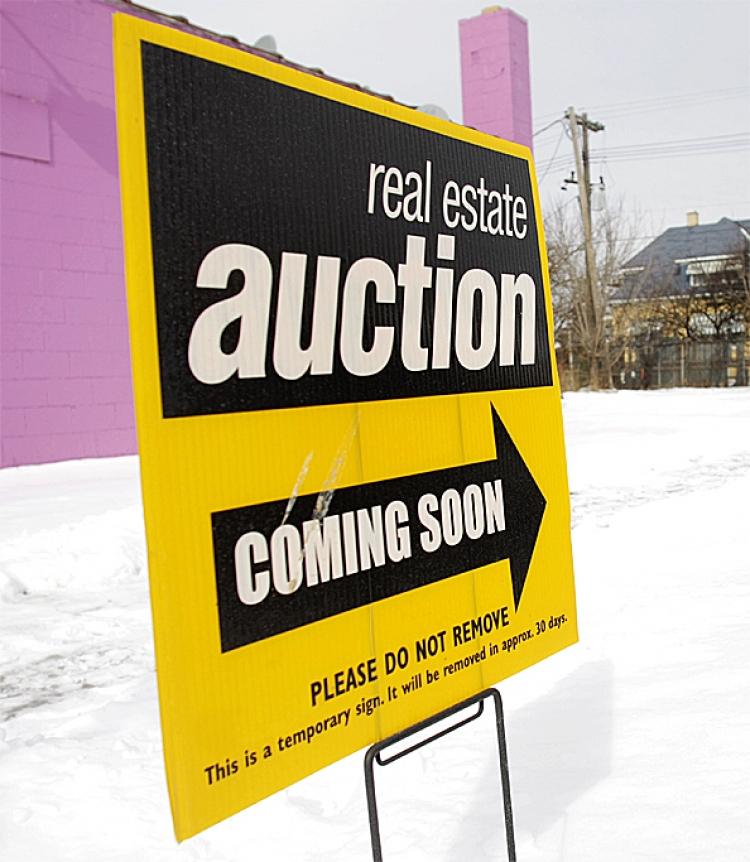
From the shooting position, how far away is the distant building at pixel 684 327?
122ft

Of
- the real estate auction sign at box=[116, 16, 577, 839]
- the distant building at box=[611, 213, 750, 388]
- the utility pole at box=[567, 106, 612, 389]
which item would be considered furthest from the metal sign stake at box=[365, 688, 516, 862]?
the distant building at box=[611, 213, 750, 388]

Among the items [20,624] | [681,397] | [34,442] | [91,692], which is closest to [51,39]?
[34,442]

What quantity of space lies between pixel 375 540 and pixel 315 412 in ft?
1.03

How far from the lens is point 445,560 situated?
6.93 feet

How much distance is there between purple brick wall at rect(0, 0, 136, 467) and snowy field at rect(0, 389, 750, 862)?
10.5 feet

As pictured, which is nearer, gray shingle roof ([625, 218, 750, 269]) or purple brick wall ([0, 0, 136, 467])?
purple brick wall ([0, 0, 136, 467])

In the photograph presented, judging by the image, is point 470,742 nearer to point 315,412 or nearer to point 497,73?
point 315,412

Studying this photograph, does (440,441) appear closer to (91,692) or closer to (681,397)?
(91,692)

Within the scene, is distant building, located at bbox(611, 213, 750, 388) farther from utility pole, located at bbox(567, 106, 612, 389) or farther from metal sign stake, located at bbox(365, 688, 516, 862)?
metal sign stake, located at bbox(365, 688, 516, 862)

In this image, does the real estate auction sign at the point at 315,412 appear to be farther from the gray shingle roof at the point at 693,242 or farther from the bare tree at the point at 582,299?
the gray shingle roof at the point at 693,242

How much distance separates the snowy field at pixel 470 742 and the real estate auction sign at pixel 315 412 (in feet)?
2.40

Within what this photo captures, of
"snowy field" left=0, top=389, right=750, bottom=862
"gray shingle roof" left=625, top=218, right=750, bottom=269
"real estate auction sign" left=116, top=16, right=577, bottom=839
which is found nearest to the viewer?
"real estate auction sign" left=116, top=16, right=577, bottom=839

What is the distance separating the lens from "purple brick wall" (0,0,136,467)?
9328 mm

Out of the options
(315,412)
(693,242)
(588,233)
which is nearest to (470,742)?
(315,412)
